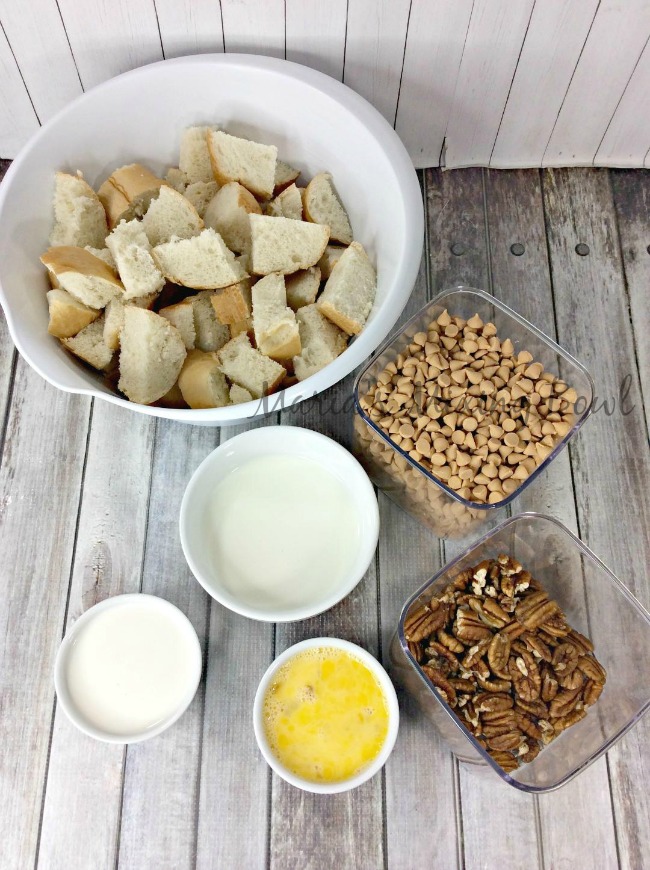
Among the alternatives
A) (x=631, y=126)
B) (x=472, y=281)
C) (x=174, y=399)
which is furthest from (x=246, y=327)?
(x=631, y=126)

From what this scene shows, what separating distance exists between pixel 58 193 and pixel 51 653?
2.15ft

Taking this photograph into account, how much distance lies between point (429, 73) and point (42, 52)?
22.9 inches

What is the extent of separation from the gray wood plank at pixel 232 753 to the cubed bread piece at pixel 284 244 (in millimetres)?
491

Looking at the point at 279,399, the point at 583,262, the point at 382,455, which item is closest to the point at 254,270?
the point at 279,399

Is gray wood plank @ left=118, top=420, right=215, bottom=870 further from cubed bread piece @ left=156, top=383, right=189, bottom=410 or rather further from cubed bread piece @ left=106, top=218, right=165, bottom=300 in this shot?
cubed bread piece @ left=106, top=218, right=165, bottom=300

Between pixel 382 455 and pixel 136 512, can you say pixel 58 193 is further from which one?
pixel 382 455

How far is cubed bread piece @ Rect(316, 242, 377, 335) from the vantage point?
1.00 metres

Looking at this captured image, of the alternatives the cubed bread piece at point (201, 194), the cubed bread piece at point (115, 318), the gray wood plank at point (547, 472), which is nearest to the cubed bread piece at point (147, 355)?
the cubed bread piece at point (115, 318)

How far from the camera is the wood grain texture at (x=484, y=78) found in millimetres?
1027

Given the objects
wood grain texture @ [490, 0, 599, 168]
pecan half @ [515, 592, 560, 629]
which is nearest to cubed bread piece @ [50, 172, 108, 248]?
wood grain texture @ [490, 0, 599, 168]

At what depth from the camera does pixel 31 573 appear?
3.51ft

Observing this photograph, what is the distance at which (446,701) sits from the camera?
87 centimetres

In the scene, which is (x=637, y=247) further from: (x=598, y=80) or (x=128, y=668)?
(x=128, y=668)

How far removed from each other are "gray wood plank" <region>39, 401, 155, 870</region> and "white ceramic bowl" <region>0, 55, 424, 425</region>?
12 cm
